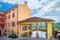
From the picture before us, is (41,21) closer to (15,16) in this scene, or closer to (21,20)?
(21,20)

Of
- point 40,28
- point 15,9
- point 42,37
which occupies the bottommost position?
point 42,37

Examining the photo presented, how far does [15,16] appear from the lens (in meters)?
3.09

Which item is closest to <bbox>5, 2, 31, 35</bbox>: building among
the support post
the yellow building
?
the yellow building

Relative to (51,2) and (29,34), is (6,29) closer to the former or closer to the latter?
(29,34)

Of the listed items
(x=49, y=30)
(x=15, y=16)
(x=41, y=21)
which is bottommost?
(x=49, y=30)

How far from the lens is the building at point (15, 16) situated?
120 inches

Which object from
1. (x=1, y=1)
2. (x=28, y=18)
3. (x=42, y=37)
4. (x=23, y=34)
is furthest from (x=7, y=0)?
(x=42, y=37)

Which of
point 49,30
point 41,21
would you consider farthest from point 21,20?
point 49,30

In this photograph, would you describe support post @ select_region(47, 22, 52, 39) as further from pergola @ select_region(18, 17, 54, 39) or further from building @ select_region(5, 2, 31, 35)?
building @ select_region(5, 2, 31, 35)

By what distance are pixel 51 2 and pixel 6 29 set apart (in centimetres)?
111

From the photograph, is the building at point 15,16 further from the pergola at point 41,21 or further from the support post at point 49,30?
the support post at point 49,30

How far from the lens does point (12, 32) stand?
3.10 meters

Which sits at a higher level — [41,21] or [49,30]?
[41,21]

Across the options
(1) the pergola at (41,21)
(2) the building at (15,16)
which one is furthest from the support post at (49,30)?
(2) the building at (15,16)
